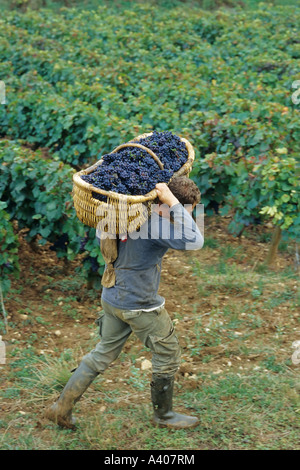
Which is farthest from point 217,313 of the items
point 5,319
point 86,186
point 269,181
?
point 86,186

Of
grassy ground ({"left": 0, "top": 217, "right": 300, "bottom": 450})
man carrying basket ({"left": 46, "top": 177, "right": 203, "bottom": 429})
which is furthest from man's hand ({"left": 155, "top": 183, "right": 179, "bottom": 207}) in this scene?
grassy ground ({"left": 0, "top": 217, "right": 300, "bottom": 450})

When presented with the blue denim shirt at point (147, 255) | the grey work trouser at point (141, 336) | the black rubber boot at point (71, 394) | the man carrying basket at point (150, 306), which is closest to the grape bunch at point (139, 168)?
the man carrying basket at point (150, 306)

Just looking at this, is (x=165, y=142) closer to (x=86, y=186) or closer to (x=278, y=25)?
(x=86, y=186)

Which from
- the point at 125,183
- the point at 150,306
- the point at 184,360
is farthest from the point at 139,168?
the point at 184,360

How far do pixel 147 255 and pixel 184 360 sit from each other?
1.48 meters

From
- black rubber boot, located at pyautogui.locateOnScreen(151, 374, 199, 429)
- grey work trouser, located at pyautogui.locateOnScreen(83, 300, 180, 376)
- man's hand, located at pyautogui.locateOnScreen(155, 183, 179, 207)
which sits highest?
man's hand, located at pyautogui.locateOnScreen(155, 183, 179, 207)

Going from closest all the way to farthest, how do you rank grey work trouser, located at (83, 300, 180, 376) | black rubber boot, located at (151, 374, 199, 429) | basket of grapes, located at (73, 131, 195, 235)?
basket of grapes, located at (73, 131, 195, 235) < grey work trouser, located at (83, 300, 180, 376) < black rubber boot, located at (151, 374, 199, 429)

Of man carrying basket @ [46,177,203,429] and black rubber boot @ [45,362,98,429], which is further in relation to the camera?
black rubber boot @ [45,362,98,429]

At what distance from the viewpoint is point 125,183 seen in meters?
3.50

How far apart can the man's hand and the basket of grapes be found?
0.04 meters

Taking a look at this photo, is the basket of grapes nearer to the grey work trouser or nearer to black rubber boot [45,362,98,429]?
the grey work trouser

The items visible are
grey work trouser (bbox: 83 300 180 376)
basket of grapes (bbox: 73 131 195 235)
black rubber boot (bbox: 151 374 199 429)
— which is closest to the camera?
basket of grapes (bbox: 73 131 195 235)

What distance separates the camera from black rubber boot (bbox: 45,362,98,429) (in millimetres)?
3717

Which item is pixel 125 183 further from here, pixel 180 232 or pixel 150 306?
pixel 150 306
